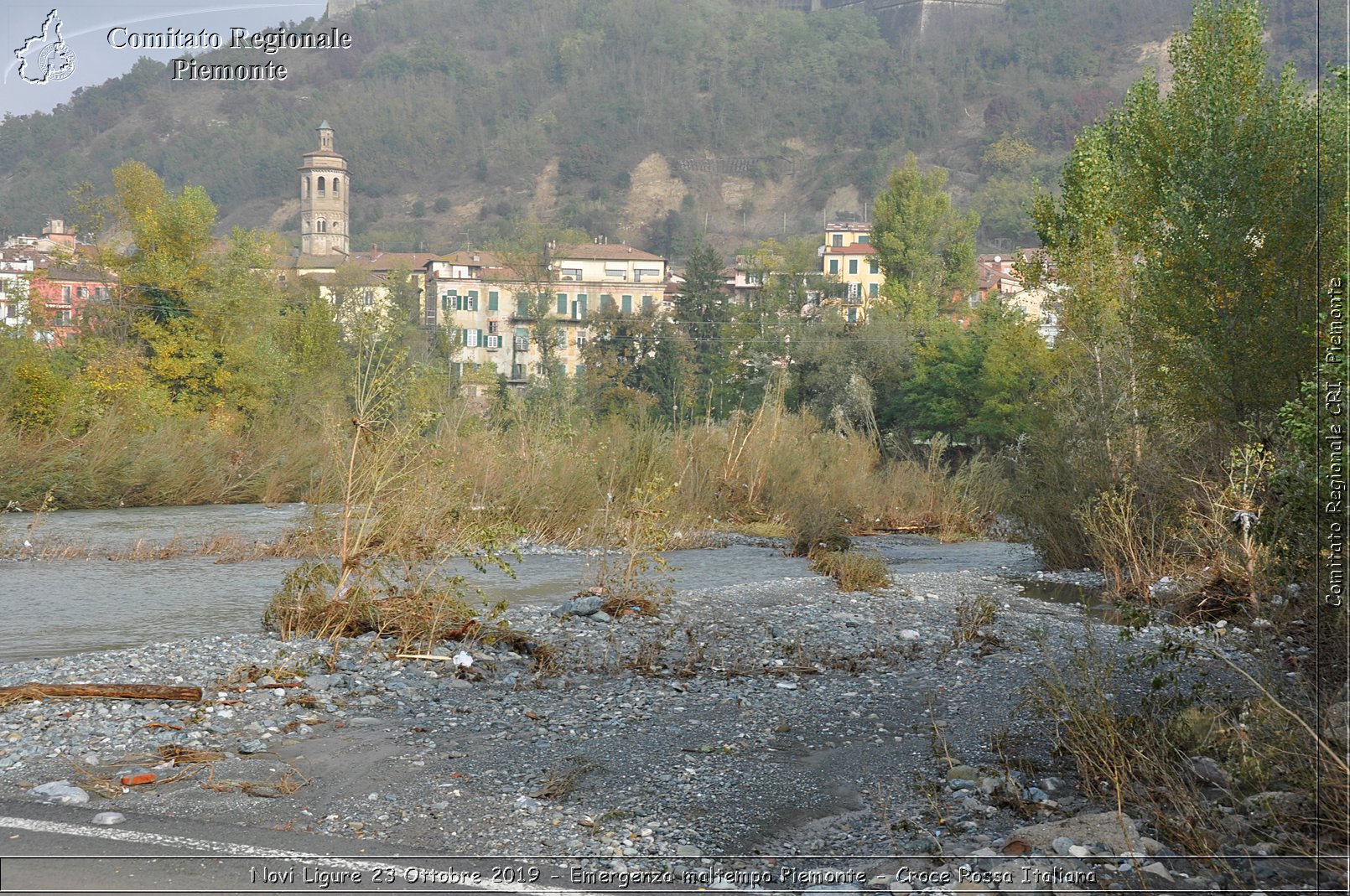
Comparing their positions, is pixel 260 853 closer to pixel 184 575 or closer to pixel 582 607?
pixel 582 607

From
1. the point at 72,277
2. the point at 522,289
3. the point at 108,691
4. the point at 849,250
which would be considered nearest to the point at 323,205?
the point at 522,289

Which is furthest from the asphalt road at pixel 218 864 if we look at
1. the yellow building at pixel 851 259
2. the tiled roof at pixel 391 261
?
the tiled roof at pixel 391 261

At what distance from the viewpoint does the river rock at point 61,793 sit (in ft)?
20.5

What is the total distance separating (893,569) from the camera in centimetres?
1991

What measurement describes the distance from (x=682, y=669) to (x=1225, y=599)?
5875 mm

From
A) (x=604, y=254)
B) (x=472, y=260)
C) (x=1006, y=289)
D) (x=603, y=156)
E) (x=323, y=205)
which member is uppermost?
(x=603, y=156)

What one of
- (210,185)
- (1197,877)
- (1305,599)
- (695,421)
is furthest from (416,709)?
(210,185)

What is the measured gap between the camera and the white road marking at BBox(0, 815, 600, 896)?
5227mm

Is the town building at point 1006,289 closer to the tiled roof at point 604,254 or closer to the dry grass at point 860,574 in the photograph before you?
the dry grass at point 860,574

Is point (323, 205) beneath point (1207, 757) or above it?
above

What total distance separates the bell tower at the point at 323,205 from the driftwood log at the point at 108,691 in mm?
143032

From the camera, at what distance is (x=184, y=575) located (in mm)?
17797

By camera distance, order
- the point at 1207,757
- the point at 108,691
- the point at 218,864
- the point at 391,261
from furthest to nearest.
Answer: the point at 391,261
the point at 108,691
the point at 1207,757
the point at 218,864

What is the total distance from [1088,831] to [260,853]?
150 inches
